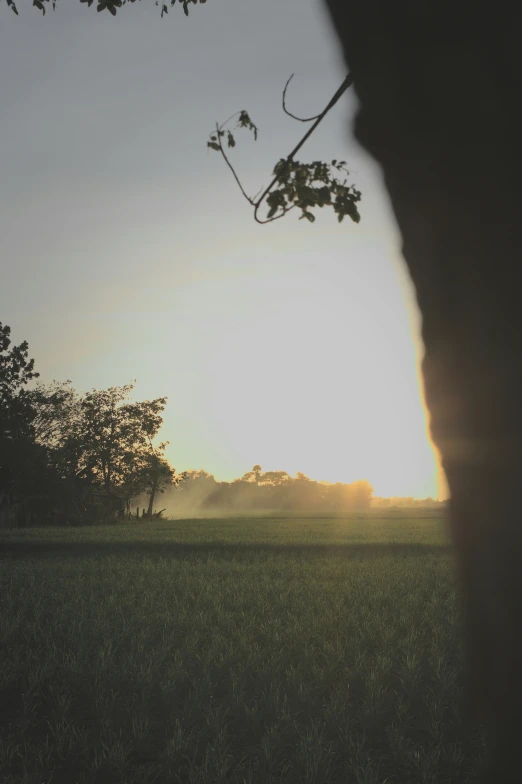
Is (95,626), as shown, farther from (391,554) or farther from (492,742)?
(391,554)

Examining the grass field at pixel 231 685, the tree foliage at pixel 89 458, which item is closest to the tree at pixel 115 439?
the tree foliage at pixel 89 458

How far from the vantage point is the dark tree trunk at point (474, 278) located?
1197mm

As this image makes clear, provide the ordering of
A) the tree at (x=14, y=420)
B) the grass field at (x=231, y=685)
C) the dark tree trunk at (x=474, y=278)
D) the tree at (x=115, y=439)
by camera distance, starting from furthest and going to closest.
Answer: the tree at (x=115, y=439)
the tree at (x=14, y=420)
the grass field at (x=231, y=685)
the dark tree trunk at (x=474, y=278)

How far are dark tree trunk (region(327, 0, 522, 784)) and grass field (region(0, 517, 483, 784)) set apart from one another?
389cm

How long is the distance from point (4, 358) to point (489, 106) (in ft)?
104

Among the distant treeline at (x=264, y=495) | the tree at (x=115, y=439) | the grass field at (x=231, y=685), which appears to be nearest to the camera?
the grass field at (x=231, y=685)

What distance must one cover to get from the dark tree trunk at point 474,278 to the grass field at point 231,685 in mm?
3893

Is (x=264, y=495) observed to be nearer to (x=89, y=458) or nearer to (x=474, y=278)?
(x=89, y=458)

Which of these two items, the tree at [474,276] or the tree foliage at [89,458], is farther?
the tree foliage at [89,458]

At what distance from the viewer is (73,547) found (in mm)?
22828

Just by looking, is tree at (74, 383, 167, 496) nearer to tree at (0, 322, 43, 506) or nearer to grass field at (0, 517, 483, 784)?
tree at (0, 322, 43, 506)

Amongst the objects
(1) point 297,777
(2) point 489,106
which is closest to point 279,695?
(1) point 297,777

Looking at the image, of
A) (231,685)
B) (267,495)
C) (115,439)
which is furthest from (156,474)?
(267,495)

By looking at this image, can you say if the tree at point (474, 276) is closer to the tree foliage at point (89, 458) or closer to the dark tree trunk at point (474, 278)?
the dark tree trunk at point (474, 278)
